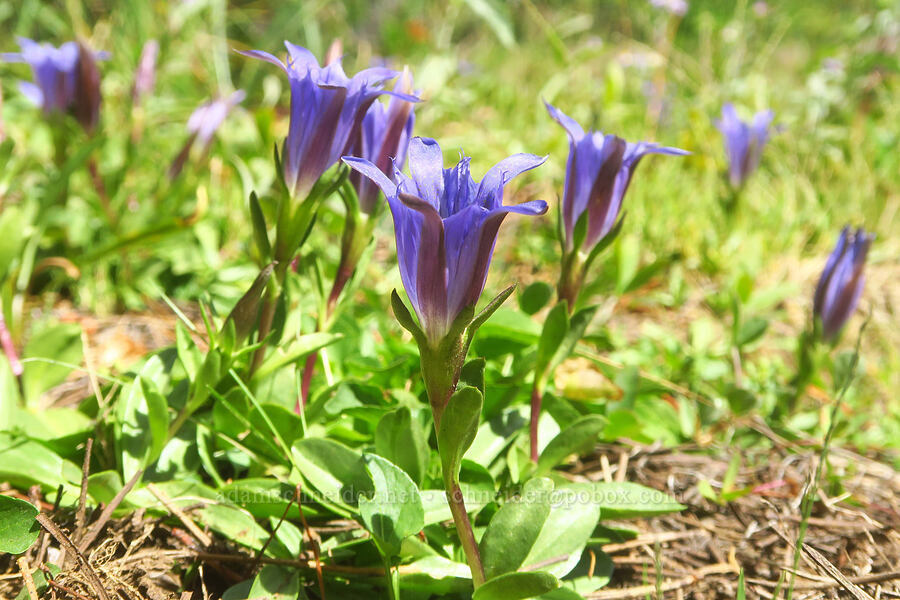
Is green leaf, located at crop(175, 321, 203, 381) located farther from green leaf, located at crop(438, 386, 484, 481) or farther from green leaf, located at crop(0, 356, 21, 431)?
green leaf, located at crop(438, 386, 484, 481)

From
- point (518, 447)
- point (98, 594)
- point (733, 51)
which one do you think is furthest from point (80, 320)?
point (733, 51)

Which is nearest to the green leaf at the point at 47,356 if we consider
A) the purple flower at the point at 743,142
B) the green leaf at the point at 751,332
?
the green leaf at the point at 751,332

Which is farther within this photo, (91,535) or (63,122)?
(63,122)

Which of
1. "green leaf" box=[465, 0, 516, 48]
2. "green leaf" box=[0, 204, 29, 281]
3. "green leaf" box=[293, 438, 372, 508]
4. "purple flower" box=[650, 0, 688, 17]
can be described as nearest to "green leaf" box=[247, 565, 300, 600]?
"green leaf" box=[293, 438, 372, 508]

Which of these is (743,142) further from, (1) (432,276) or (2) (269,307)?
(1) (432,276)

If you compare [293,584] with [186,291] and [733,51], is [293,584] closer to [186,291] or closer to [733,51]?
[186,291]
